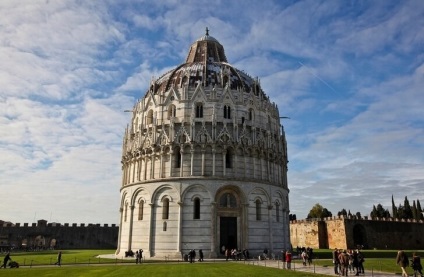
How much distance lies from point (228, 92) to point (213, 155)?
365 inches

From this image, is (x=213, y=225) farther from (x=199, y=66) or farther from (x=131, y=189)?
(x=199, y=66)

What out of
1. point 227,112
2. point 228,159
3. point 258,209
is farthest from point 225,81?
point 258,209

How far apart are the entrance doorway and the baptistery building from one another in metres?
0.12

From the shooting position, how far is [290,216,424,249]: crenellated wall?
72.1 meters

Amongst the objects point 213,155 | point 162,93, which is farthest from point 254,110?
point 162,93

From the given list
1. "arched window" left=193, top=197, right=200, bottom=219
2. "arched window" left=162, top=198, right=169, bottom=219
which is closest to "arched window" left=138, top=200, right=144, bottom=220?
"arched window" left=162, top=198, right=169, bottom=219

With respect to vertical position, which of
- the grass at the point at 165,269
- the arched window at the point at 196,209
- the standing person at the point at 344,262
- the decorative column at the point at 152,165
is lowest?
the grass at the point at 165,269

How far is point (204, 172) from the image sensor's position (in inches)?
1724

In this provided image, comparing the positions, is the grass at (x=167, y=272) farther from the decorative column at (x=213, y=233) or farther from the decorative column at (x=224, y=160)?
the decorative column at (x=224, y=160)

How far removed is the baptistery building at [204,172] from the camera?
42938mm

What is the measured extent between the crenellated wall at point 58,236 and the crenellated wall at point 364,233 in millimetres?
42699

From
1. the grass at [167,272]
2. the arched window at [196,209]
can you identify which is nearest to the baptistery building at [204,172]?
the arched window at [196,209]

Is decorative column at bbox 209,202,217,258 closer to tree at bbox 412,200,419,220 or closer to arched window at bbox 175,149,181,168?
arched window at bbox 175,149,181,168

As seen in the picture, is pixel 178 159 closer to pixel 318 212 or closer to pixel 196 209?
pixel 196 209
